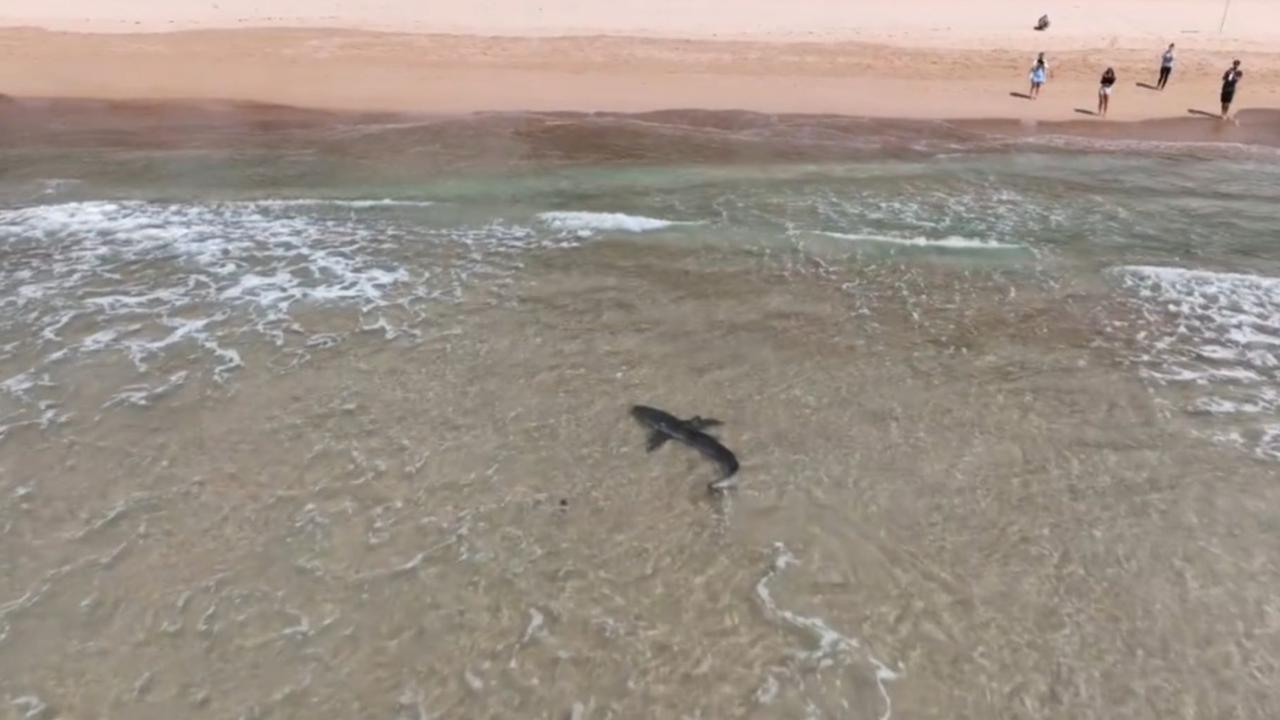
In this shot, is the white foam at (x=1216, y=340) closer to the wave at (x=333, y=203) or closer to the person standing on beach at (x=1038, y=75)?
the wave at (x=333, y=203)

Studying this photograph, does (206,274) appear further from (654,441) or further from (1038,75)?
(1038,75)

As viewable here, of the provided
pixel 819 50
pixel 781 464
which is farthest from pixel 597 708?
pixel 819 50

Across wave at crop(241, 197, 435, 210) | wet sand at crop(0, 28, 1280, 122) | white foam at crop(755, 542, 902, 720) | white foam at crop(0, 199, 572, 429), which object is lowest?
white foam at crop(755, 542, 902, 720)

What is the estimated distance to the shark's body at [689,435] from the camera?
8.02 metres

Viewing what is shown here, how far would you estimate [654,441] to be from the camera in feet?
27.1

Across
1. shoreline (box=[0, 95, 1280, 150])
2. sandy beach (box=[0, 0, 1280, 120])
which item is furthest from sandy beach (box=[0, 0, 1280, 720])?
sandy beach (box=[0, 0, 1280, 120])

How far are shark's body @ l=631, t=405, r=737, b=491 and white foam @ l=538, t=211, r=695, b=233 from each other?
530cm

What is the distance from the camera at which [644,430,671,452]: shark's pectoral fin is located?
8211 mm

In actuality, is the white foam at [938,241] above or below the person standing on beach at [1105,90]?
below

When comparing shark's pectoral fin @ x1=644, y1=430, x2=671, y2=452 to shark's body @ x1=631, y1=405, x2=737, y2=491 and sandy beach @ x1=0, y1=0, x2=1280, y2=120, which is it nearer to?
shark's body @ x1=631, y1=405, x2=737, y2=491

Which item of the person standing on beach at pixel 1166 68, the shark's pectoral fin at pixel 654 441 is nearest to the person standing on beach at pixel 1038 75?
the person standing on beach at pixel 1166 68

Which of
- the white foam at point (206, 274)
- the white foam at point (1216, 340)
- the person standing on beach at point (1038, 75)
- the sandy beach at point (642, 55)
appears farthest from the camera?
the person standing on beach at point (1038, 75)

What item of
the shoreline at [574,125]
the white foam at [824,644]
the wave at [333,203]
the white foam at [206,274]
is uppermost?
the shoreline at [574,125]

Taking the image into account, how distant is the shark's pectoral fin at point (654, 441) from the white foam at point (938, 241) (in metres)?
6.28
